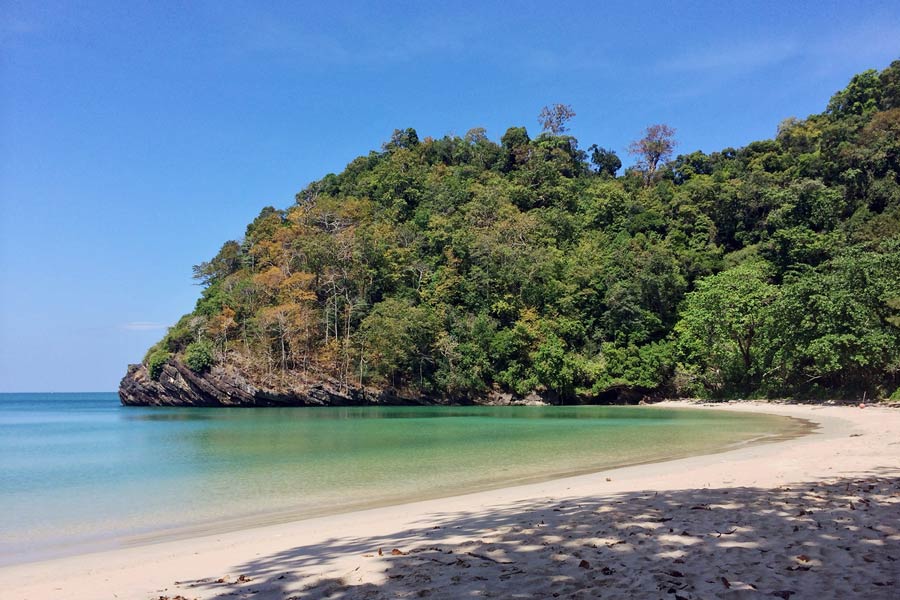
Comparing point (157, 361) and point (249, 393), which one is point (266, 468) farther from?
point (157, 361)

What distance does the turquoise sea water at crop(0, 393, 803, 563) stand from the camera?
897 cm

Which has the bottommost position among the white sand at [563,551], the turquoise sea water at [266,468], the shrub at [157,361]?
the turquoise sea water at [266,468]

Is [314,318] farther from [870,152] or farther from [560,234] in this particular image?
[870,152]

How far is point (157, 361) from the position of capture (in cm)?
5209

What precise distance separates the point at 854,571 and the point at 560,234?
1974 inches

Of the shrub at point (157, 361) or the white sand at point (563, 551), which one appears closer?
the white sand at point (563, 551)

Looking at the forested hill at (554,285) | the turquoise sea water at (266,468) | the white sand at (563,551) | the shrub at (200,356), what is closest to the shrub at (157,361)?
the forested hill at (554,285)

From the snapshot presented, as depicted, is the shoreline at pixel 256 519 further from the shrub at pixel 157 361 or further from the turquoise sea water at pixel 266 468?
the shrub at pixel 157 361

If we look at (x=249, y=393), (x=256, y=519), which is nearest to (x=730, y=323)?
(x=256, y=519)

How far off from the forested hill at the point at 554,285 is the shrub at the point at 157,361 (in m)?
0.15

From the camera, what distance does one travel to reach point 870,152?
4422 centimetres

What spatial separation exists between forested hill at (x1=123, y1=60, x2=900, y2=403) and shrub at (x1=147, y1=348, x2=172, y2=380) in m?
0.15

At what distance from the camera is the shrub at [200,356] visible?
156 ft

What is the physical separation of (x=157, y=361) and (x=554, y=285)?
36.7 metres
